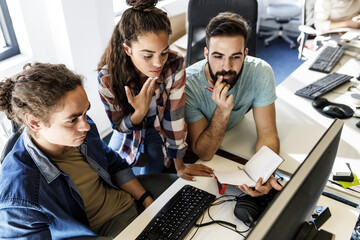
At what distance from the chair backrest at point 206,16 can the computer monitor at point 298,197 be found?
4.09ft

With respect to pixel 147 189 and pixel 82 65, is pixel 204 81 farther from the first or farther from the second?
pixel 82 65

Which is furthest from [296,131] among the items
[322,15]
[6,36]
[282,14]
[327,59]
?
[282,14]

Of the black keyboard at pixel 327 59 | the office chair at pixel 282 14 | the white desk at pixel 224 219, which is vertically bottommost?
the office chair at pixel 282 14

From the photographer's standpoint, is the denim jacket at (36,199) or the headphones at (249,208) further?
the headphones at (249,208)

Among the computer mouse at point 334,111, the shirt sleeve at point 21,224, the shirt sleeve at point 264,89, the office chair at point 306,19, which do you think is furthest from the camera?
the office chair at point 306,19

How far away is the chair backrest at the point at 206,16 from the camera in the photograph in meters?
2.06

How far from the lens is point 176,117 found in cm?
159

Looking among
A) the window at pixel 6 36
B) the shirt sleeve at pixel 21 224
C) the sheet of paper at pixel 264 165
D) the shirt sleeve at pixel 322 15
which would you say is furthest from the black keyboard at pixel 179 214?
the shirt sleeve at pixel 322 15

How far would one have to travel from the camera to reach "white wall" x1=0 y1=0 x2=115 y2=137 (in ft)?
7.36

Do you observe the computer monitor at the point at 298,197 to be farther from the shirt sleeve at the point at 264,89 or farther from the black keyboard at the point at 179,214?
the shirt sleeve at the point at 264,89

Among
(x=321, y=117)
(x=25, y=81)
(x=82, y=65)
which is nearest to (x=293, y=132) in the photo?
(x=321, y=117)

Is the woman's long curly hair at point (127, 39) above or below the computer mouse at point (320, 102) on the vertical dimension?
above

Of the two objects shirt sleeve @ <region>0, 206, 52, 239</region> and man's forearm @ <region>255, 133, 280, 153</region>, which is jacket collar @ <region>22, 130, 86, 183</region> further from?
man's forearm @ <region>255, 133, 280, 153</region>

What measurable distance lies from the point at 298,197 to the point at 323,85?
1.42 metres
